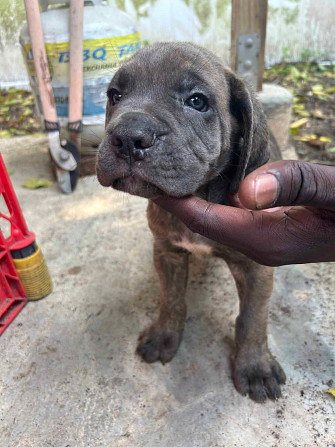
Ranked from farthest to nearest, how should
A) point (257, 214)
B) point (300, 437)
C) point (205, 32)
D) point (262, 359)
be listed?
point (205, 32) → point (262, 359) → point (300, 437) → point (257, 214)

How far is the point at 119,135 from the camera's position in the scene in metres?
1.95

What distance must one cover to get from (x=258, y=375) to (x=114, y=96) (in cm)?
197

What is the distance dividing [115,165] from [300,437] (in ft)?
6.19

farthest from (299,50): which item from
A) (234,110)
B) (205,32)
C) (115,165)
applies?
(115,165)

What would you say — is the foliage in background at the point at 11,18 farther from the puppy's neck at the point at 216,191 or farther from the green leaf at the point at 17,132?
the puppy's neck at the point at 216,191

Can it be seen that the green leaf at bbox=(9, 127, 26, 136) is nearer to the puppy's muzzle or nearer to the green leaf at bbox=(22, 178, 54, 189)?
the green leaf at bbox=(22, 178, 54, 189)

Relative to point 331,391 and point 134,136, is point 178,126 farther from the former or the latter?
point 331,391

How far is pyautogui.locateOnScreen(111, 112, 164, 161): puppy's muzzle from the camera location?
193 centimetres

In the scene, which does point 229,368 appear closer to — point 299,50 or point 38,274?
point 38,274

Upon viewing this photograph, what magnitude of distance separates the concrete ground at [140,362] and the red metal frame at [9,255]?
0.11 metres

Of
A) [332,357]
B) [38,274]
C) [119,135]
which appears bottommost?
[332,357]

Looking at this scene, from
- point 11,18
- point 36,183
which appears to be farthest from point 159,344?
point 11,18

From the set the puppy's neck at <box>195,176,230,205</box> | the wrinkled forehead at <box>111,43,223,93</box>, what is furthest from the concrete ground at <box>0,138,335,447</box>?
the wrinkled forehead at <box>111,43,223,93</box>

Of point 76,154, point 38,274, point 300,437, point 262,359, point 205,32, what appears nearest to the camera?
point 300,437
